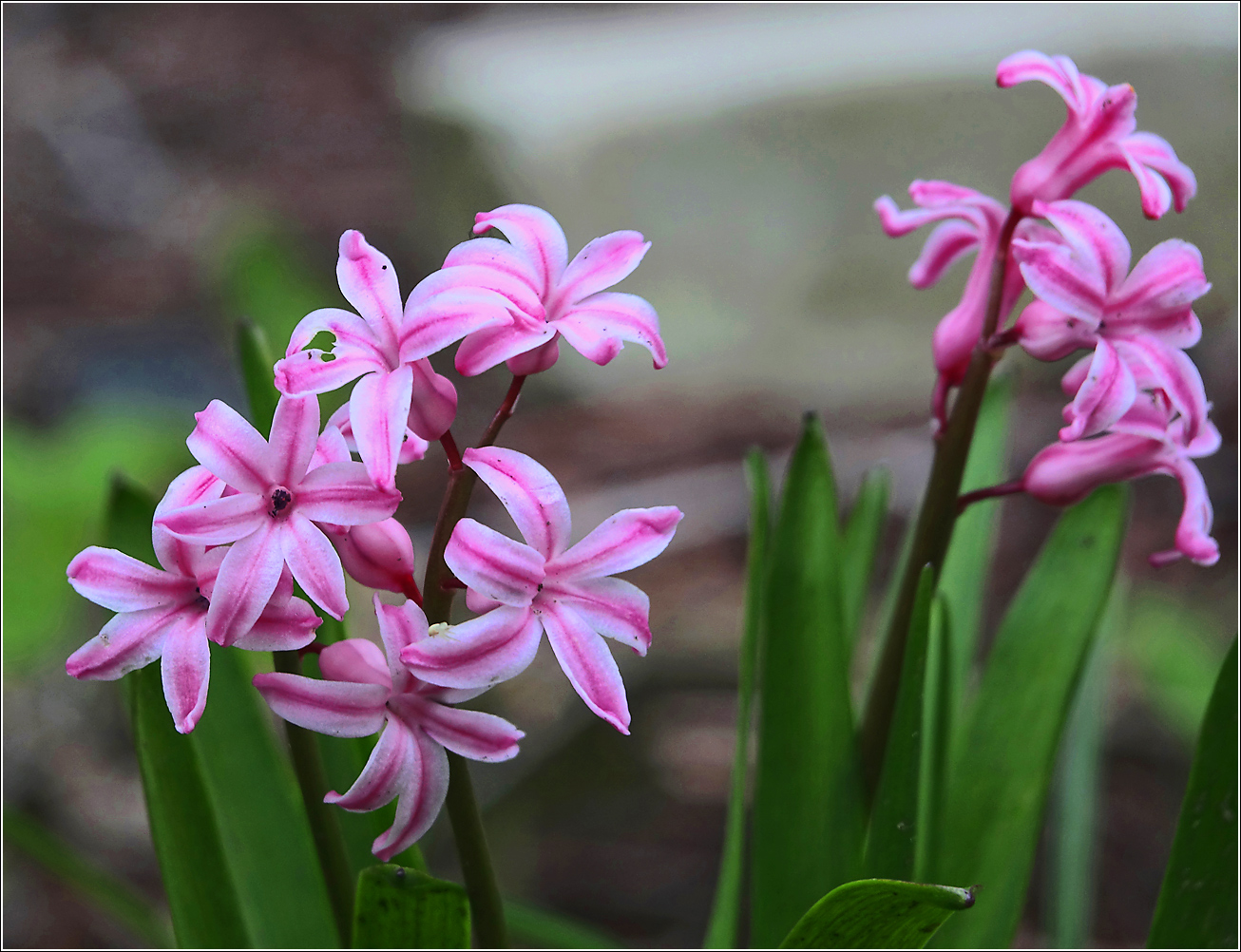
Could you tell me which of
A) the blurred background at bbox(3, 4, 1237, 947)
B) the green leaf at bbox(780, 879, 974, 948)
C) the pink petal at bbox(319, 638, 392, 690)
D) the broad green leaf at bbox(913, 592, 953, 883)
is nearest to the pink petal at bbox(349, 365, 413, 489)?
the pink petal at bbox(319, 638, 392, 690)

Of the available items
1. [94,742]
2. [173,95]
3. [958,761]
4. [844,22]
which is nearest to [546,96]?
[844,22]

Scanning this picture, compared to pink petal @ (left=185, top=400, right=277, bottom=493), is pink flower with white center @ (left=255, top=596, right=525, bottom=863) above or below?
below

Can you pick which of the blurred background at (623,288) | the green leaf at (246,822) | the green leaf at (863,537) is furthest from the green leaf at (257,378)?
the blurred background at (623,288)

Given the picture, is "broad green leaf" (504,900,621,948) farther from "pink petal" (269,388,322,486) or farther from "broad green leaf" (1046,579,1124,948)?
"pink petal" (269,388,322,486)

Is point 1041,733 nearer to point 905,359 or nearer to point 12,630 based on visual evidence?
point 12,630

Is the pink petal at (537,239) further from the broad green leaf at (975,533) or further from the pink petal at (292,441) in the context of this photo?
the broad green leaf at (975,533)

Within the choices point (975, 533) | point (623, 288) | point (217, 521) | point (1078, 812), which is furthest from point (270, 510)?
point (623, 288)
